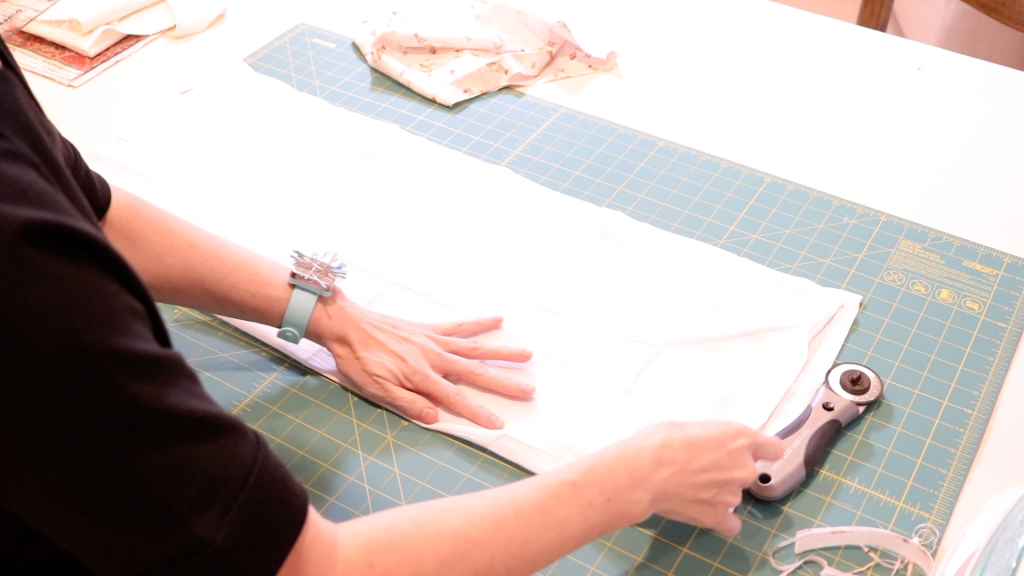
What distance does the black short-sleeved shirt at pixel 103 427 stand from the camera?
48 cm

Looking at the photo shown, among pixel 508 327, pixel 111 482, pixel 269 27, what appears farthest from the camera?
pixel 269 27

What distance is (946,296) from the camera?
1028 mm

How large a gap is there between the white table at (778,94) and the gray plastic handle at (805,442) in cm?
39

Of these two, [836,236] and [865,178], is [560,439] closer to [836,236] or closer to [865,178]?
[836,236]

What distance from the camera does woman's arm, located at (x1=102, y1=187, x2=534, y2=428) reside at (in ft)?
2.98

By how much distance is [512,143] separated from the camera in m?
1.29

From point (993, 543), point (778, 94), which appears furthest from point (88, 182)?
point (778, 94)

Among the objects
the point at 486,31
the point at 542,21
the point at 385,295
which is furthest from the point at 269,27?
the point at 385,295

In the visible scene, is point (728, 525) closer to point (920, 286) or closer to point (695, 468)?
point (695, 468)

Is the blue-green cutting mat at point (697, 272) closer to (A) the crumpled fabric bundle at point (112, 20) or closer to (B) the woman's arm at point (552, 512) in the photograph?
(B) the woman's arm at point (552, 512)

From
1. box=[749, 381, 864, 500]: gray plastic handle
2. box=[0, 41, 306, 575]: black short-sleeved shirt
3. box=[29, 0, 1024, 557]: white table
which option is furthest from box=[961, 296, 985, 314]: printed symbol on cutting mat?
box=[0, 41, 306, 575]: black short-sleeved shirt

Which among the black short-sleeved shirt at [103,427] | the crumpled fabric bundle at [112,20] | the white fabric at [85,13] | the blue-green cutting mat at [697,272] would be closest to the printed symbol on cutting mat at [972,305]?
the blue-green cutting mat at [697,272]

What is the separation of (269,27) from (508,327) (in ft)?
2.96

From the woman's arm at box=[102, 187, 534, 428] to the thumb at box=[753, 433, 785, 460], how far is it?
250 millimetres
